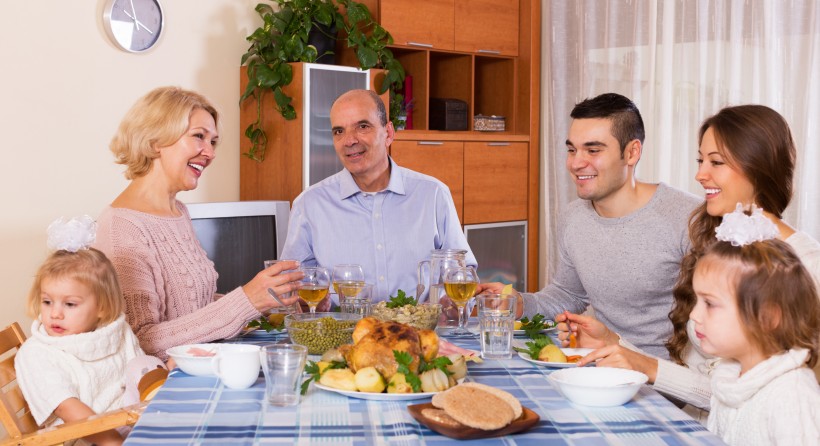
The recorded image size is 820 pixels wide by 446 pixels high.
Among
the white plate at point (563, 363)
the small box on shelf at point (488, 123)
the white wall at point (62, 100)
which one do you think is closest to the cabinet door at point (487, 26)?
the small box on shelf at point (488, 123)

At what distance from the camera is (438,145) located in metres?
4.88

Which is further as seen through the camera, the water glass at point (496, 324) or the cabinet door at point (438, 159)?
the cabinet door at point (438, 159)

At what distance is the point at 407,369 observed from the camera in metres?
1.71

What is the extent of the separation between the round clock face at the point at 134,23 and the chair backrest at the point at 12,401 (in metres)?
2.03

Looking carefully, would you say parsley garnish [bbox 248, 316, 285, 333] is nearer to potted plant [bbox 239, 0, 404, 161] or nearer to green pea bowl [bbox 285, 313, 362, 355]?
green pea bowl [bbox 285, 313, 362, 355]

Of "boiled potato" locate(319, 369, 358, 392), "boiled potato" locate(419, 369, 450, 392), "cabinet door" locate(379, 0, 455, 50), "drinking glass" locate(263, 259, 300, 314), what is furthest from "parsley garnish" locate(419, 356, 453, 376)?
"cabinet door" locate(379, 0, 455, 50)

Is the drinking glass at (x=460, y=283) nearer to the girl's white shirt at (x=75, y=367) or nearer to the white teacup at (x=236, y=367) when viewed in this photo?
the white teacup at (x=236, y=367)

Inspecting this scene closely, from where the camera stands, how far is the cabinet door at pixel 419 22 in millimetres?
4656

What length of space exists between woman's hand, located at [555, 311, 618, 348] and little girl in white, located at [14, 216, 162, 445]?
1.03 m

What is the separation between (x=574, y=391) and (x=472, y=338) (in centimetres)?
64

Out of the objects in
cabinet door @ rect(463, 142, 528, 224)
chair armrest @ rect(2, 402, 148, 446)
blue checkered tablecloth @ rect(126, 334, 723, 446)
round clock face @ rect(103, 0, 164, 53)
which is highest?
round clock face @ rect(103, 0, 164, 53)

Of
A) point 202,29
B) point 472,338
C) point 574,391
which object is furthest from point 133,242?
point 202,29

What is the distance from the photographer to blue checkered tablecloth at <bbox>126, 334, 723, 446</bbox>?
151cm

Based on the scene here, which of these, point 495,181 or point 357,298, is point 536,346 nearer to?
point 357,298
